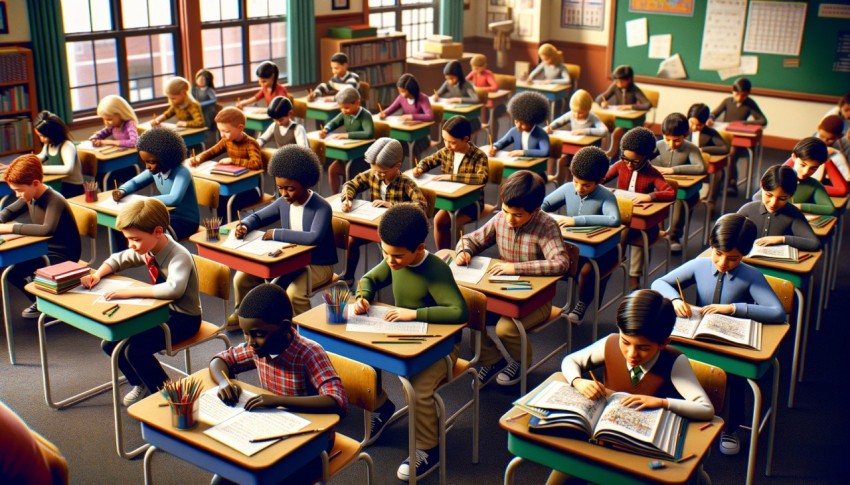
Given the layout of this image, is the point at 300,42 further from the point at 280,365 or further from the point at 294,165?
the point at 280,365

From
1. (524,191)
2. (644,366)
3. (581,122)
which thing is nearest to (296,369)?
(644,366)

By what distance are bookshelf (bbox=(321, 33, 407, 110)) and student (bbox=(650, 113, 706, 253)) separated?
558cm

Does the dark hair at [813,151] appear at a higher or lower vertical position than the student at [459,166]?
higher

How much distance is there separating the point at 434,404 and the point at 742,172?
22.1ft

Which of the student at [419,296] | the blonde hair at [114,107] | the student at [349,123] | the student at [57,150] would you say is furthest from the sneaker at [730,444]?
the blonde hair at [114,107]

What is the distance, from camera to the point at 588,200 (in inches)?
203

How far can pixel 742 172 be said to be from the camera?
9297mm

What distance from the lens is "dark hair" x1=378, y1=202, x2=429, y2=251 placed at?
3.71 meters

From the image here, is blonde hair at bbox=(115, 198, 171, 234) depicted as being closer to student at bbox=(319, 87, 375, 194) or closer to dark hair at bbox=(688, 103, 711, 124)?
student at bbox=(319, 87, 375, 194)

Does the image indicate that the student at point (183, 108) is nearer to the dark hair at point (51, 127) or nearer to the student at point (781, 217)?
the dark hair at point (51, 127)

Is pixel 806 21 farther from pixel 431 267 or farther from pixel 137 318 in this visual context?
pixel 137 318

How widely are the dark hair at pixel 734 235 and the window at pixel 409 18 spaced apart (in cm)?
892

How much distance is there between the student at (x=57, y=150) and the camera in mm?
6176

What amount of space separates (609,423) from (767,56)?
29.5ft
